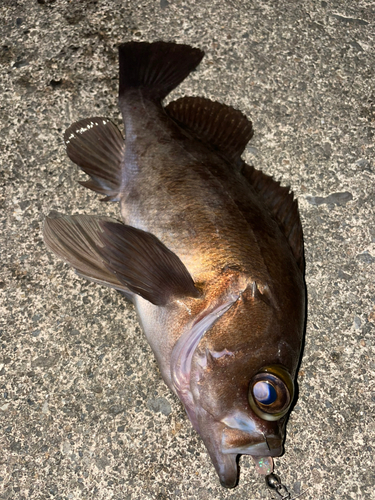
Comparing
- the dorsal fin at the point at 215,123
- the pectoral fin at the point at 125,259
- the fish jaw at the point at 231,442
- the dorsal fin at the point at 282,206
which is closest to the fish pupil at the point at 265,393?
the fish jaw at the point at 231,442

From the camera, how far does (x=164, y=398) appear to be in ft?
8.02

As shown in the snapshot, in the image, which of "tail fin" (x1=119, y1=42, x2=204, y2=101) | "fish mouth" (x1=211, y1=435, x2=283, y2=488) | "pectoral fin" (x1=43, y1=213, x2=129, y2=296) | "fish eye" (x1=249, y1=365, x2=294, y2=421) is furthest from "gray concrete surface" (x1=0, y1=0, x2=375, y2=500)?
"fish eye" (x1=249, y1=365, x2=294, y2=421)

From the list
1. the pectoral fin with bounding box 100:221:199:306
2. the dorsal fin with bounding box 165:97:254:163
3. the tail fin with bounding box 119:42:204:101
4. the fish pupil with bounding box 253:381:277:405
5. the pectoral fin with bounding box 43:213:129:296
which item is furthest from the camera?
the tail fin with bounding box 119:42:204:101

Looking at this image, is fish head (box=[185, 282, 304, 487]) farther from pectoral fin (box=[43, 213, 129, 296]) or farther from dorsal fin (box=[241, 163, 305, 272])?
pectoral fin (box=[43, 213, 129, 296])

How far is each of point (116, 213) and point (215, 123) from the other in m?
0.77

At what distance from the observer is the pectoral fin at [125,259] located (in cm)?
204

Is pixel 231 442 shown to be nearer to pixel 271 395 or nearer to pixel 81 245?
pixel 271 395

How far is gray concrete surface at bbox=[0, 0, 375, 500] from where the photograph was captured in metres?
2.33

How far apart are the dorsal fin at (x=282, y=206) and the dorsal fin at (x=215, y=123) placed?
0.60 ft

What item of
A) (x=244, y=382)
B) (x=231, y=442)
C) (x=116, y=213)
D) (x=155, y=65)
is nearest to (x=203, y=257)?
(x=244, y=382)

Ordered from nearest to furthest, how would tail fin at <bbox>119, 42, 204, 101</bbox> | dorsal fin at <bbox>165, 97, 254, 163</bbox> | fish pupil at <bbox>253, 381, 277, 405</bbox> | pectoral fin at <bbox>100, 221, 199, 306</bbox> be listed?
fish pupil at <bbox>253, 381, 277, 405</bbox>, pectoral fin at <bbox>100, 221, 199, 306</bbox>, dorsal fin at <bbox>165, 97, 254, 163</bbox>, tail fin at <bbox>119, 42, 204, 101</bbox>

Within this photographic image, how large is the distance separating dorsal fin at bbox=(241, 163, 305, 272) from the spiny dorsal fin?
0.71 m

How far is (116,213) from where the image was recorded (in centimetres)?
277

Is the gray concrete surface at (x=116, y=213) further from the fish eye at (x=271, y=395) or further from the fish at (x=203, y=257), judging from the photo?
the fish eye at (x=271, y=395)
